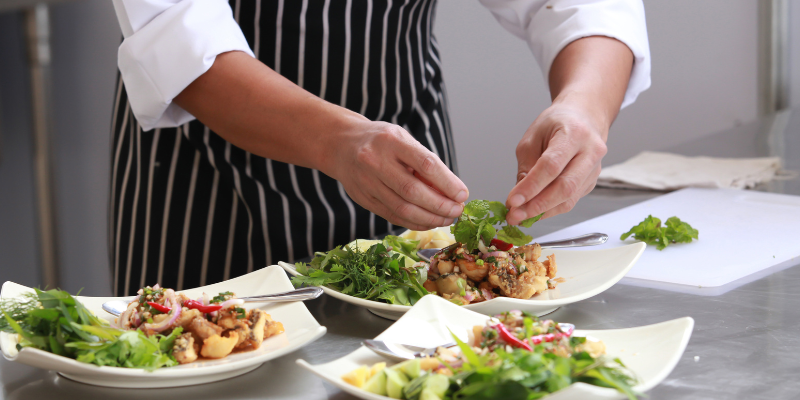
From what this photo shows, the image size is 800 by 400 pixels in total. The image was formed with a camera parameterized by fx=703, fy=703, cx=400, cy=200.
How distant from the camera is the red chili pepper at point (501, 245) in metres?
1.11

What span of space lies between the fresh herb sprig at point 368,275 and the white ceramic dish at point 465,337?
0.14 m

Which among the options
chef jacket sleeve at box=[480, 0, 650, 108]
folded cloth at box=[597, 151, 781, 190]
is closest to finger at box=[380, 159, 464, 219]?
chef jacket sleeve at box=[480, 0, 650, 108]

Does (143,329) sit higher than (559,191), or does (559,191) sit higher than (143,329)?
(559,191)

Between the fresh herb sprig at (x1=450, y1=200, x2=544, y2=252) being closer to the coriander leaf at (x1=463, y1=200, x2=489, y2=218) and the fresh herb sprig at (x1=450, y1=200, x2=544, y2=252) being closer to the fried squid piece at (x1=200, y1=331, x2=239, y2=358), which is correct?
the coriander leaf at (x1=463, y1=200, x2=489, y2=218)

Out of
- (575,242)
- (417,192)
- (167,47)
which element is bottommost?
(575,242)

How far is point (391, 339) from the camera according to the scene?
2.53 ft

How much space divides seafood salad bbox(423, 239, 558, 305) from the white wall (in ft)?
8.26

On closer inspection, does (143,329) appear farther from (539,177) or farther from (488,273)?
(539,177)

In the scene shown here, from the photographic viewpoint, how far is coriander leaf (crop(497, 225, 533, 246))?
1.13m

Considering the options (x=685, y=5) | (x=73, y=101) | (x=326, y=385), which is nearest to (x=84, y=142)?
(x=73, y=101)

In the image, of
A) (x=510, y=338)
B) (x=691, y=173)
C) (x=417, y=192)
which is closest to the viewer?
A: (x=510, y=338)

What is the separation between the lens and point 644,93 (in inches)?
132

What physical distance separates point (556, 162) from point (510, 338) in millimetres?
473

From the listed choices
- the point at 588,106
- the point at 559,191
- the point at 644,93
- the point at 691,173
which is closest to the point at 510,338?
the point at 559,191
